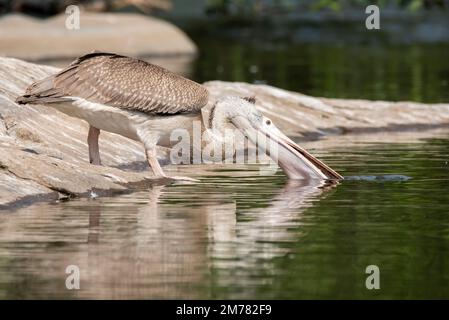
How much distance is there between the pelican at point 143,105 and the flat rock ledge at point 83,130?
434 mm

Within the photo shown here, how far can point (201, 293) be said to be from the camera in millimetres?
9828

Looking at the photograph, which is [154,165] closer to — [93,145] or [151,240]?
[93,145]

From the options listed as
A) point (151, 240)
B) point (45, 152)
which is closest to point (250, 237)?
point (151, 240)

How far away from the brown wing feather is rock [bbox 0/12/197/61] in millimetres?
23934

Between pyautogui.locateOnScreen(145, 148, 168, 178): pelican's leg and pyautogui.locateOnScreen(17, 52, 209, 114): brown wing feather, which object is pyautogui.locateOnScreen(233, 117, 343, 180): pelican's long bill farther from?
pyautogui.locateOnScreen(145, 148, 168, 178): pelican's leg

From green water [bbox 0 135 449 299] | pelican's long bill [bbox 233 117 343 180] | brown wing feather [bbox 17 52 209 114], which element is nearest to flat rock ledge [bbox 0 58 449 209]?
green water [bbox 0 135 449 299]

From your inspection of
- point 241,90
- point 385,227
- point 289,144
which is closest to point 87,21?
point 241,90

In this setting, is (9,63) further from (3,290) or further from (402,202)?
(3,290)

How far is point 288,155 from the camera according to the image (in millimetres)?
15719

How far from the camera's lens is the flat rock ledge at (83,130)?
14141mm

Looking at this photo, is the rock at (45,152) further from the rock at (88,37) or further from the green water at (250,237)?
the rock at (88,37)

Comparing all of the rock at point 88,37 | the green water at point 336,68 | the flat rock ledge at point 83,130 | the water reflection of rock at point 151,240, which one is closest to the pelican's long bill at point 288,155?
the water reflection of rock at point 151,240

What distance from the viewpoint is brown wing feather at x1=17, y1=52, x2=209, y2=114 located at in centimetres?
1490

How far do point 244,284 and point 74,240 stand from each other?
2052 millimetres
